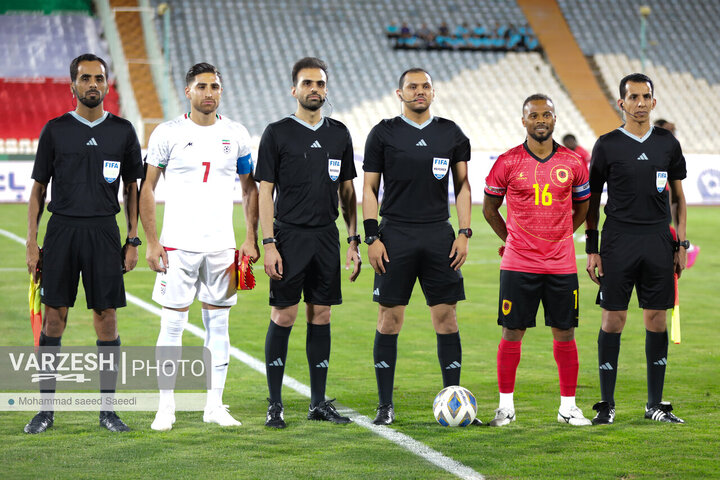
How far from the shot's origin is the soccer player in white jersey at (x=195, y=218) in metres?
5.95

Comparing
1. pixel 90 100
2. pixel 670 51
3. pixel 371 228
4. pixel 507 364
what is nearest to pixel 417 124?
pixel 371 228

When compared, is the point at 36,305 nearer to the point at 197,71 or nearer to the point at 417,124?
the point at 197,71

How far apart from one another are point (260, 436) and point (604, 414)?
6.93 feet

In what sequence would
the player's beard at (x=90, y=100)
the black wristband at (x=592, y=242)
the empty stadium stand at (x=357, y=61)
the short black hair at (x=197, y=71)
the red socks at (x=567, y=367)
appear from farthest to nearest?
the empty stadium stand at (x=357, y=61) → the black wristband at (x=592, y=242) → the red socks at (x=567, y=367) → the short black hair at (x=197, y=71) → the player's beard at (x=90, y=100)

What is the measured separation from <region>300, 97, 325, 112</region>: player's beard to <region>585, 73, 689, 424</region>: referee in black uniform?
1761 millimetres

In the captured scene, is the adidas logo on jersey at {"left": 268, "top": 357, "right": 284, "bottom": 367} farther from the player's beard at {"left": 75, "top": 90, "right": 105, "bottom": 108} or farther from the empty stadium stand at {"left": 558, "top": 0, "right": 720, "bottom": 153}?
the empty stadium stand at {"left": 558, "top": 0, "right": 720, "bottom": 153}

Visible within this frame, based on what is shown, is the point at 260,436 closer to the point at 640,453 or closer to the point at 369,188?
the point at 369,188

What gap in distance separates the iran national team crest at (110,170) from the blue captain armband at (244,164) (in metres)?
0.74

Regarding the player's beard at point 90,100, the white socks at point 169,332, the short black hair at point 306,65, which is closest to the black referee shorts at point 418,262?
the short black hair at point 306,65

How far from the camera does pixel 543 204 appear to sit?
20.1 feet

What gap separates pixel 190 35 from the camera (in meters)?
35.0

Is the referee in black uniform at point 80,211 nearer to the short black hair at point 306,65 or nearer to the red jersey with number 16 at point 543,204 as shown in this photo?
the short black hair at point 306,65

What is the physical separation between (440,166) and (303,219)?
2.92 feet

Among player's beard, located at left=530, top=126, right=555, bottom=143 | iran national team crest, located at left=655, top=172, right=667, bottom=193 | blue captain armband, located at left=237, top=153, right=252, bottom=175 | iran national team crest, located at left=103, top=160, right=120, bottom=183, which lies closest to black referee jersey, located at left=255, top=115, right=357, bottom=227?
blue captain armband, located at left=237, top=153, right=252, bottom=175
